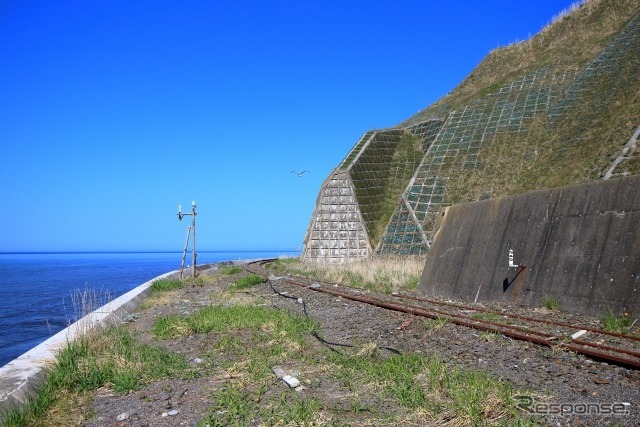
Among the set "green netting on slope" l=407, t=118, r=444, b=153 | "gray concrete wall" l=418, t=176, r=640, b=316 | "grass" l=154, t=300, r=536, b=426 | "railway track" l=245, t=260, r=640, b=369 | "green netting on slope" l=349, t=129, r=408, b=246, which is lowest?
"grass" l=154, t=300, r=536, b=426

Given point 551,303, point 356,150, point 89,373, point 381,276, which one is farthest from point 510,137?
point 89,373

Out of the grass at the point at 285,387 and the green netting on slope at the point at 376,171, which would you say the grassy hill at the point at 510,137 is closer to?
the green netting on slope at the point at 376,171

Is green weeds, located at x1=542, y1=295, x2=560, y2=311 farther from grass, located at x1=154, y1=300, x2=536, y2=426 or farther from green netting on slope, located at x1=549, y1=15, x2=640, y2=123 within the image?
green netting on slope, located at x1=549, y1=15, x2=640, y2=123

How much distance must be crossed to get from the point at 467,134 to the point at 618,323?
78.9ft

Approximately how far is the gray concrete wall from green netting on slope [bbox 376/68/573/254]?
11658 mm

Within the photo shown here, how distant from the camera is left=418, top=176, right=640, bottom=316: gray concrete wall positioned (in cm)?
880

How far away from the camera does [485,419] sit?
4223 mm

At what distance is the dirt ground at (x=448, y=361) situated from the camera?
4695mm

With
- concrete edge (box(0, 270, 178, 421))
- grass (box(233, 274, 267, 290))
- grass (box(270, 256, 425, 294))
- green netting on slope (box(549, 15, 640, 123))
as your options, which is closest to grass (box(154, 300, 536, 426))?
concrete edge (box(0, 270, 178, 421))

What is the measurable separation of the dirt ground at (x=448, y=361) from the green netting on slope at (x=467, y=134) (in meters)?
17.7

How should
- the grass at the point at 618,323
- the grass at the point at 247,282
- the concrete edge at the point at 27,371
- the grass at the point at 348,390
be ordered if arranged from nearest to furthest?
the grass at the point at 348,390, the concrete edge at the point at 27,371, the grass at the point at 618,323, the grass at the point at 247,282

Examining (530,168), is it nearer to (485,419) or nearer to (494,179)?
(494,179)

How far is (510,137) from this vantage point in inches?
1111

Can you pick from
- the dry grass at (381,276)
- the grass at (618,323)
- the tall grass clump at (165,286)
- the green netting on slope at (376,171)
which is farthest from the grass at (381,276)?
the green netting on slope at (376,171)
